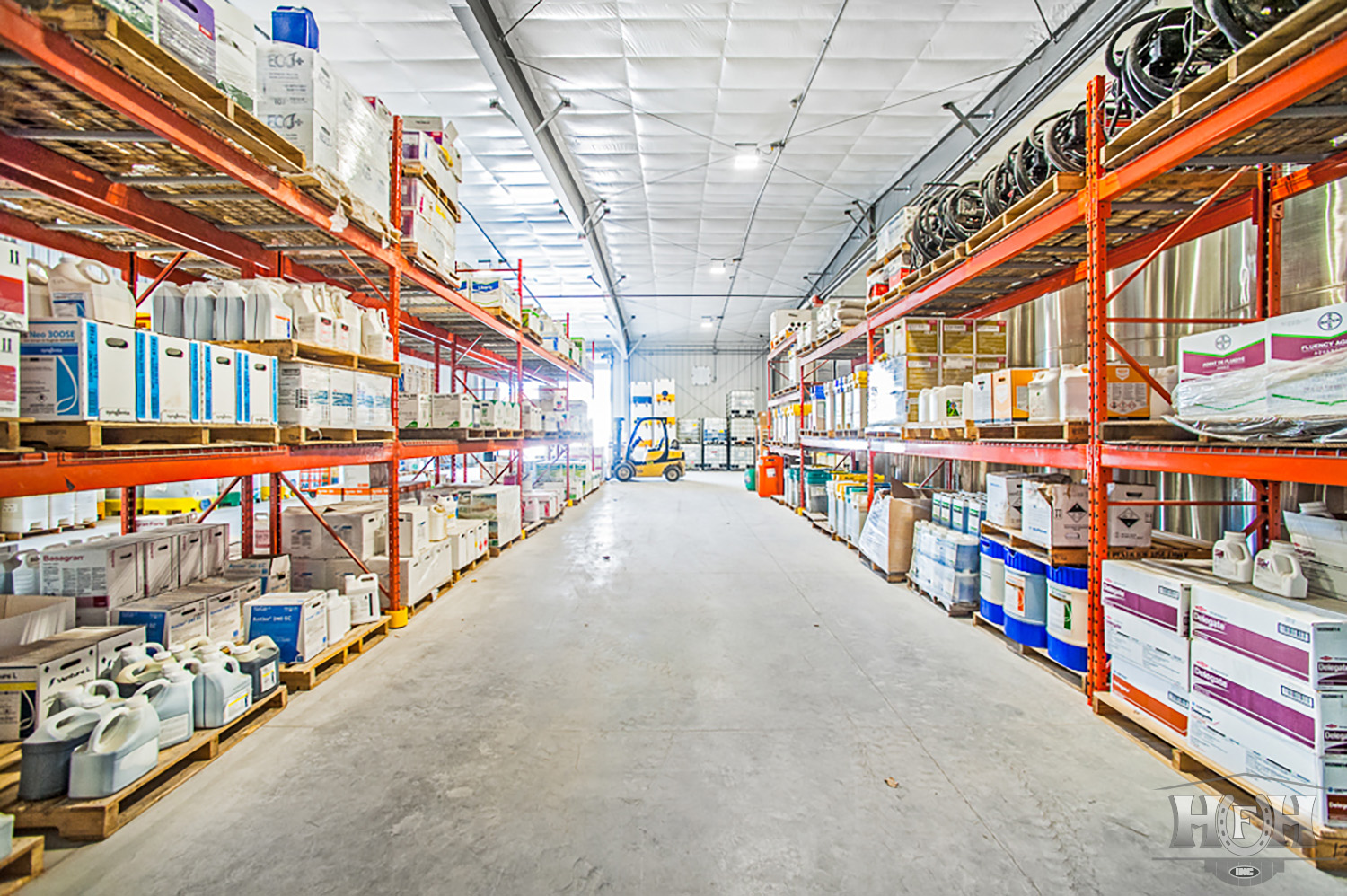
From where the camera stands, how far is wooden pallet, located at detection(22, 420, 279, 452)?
2.25 meters

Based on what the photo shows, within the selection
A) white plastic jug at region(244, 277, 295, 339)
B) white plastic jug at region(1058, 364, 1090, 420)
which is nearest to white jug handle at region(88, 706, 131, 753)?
white plastic jug at region(244, 277, 295, 339)

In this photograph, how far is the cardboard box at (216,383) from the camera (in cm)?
282

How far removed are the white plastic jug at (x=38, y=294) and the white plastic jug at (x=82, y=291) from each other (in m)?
0.02

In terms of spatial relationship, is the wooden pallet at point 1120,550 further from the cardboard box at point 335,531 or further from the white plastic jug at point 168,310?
the white plastic jug at point 168,310

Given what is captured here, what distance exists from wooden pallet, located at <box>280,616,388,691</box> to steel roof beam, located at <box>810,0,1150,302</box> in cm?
680

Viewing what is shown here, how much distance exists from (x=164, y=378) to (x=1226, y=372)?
5.03 meters

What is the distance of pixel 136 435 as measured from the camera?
9.02 feet

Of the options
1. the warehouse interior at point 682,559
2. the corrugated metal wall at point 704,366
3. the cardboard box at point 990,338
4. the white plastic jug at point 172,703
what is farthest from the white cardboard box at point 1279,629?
the corrugated metal wall at point 704,366

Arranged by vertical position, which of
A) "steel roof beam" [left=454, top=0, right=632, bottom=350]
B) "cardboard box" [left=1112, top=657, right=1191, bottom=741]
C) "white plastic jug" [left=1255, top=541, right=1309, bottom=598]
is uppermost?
"steel roof beam" [left=454, top=0, right=632, bottom=350]

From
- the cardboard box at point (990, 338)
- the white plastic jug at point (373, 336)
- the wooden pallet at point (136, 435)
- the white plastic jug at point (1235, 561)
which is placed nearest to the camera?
the wooden pallet at point (136, 435)

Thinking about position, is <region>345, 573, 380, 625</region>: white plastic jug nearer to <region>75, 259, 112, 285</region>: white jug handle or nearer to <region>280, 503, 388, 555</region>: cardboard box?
<region>280, 503, 388, 555</region>: cardboard box

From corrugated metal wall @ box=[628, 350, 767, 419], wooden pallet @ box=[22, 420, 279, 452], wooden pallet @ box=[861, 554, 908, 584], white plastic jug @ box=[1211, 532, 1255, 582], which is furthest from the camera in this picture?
corrugated metal wall @ box=[628, 350, 767, 419]

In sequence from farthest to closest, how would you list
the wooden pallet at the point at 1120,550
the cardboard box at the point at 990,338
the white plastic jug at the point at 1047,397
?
1. the cardboard box at the point at 990,338
2. the white plastic jug at the point at 1047,397
3. the wooden pallet at the point at 1120,550
